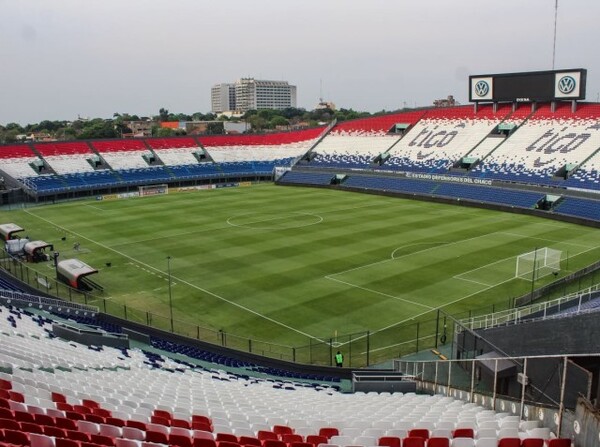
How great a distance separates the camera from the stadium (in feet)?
36.9

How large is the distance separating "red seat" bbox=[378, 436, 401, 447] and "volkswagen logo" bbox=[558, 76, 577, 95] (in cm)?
7373

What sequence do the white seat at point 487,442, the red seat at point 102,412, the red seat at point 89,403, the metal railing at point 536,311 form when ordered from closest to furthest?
the white seat at point 487,442 < the red seat at point 102,412 < the red seat at point 89,403 < the metal railing at point 536,311

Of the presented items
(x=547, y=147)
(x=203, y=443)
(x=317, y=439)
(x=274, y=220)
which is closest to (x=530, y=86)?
(x=547, y=147)

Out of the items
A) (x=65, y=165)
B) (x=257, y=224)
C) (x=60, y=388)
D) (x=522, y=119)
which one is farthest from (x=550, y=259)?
(x=65, y=165)

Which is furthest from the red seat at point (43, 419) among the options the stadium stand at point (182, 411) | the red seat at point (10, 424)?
the red seat at point (10, 424)

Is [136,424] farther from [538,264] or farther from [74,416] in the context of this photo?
[538,264]

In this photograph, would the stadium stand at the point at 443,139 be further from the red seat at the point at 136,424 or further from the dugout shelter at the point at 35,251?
the red seat at the point at 136,424

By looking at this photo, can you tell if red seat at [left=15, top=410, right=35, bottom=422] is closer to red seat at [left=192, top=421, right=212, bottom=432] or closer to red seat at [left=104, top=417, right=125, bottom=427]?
red seat at [left=104, top=417, right=125, bottom=427]

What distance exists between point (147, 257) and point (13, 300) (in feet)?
53.8

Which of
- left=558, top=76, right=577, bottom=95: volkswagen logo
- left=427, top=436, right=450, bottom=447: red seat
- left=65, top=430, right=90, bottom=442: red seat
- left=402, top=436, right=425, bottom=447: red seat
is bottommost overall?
left=402, top=436, right=425, bottom=447: red seat

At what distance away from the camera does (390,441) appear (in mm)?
9188

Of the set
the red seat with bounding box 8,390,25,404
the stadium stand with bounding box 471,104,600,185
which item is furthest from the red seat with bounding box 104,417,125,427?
the stadium stand with bounding box 471,104,600,185

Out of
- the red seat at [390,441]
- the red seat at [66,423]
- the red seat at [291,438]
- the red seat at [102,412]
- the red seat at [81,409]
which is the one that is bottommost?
the red seat at [291,438]

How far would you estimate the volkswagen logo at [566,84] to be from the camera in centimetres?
7154
